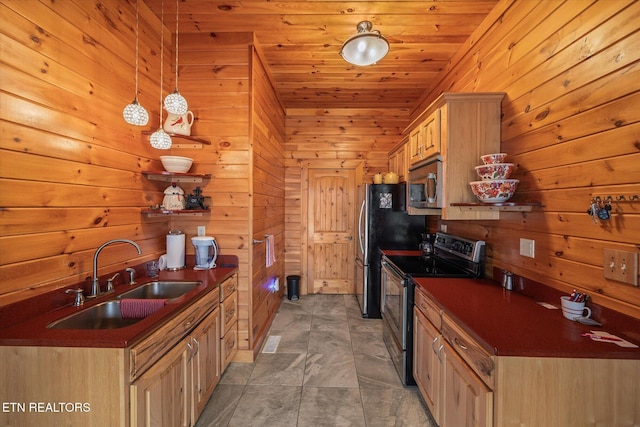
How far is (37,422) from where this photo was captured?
1.09 meters

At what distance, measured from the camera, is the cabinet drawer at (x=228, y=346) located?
211cm

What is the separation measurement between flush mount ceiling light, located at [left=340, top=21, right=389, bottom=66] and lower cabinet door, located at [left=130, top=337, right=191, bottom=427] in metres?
2.25

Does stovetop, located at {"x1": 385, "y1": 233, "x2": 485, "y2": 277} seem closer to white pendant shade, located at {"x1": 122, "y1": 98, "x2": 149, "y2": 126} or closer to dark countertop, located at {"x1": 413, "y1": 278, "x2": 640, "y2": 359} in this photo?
dark countertop, located at {"x1": 413, "y1": 278, "x2": 640, "y2": 359}

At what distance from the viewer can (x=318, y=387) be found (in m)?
2.13

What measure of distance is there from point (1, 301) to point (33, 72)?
1.06 meters

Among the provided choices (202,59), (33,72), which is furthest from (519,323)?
(202,59)

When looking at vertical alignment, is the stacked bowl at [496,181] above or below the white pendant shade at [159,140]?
below

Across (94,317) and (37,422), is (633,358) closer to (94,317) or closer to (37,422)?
(37,422)

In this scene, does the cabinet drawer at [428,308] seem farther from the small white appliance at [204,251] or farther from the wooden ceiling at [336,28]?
the wooden ceiling at [336,28]

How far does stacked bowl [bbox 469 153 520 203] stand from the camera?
1.62 meters

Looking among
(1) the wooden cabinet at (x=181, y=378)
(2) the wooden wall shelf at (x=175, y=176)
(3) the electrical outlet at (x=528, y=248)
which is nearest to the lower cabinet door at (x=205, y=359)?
(1) the wooden cabinet at (x=181, y=378)

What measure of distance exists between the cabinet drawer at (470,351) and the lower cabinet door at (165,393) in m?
1.47

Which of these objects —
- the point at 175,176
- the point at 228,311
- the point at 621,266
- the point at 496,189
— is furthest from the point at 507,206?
the point at 175,176

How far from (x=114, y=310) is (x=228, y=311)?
2.71ft
